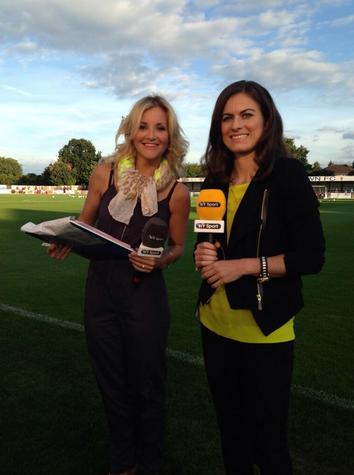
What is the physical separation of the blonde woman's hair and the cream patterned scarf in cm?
12

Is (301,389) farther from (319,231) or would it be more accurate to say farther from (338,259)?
(338,259)

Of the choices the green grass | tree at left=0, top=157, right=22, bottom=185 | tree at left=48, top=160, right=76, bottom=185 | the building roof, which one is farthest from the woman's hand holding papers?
the building roof

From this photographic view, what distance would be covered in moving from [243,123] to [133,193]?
30.8 inches

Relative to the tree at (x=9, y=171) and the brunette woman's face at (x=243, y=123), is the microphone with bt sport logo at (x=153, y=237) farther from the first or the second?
the tree at (x=9, y=171)

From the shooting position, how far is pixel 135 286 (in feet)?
8.91

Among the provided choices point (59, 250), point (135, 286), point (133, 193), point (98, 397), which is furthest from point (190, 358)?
point (133, 193)

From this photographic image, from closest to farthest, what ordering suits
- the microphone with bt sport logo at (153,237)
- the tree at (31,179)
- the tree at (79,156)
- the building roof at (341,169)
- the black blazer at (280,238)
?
the black blazer at (280,238) → the microphone with bt sport logo at (153,237) → the tree at (79,156) → the tree at (31,179) → the building roof at (341,169)

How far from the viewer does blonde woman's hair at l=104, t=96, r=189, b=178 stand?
9.00ft

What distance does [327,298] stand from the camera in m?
7.57

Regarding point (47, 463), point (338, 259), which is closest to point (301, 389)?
point (47, 463)

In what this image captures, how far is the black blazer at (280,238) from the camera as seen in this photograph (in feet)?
6.87

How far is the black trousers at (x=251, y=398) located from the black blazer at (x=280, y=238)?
17cm

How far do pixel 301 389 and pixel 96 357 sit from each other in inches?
84.1

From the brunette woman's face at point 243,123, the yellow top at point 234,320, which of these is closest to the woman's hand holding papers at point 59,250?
the yellow top at point 234,320
